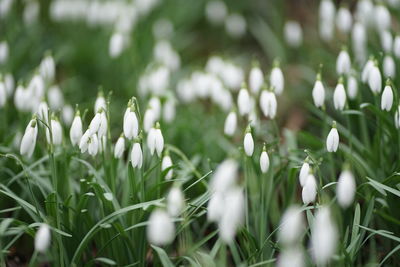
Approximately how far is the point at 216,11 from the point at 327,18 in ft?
7.09

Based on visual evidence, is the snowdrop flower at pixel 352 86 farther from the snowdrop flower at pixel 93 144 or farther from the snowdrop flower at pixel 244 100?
the snowdrop flower at pixel 93 144

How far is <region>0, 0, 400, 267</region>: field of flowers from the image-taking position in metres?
2.73

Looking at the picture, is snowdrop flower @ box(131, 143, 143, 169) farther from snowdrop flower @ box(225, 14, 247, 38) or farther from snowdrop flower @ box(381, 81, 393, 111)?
snowdrop flower @ box(225, 14, 247, 38)

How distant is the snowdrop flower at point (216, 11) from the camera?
22.2 ft

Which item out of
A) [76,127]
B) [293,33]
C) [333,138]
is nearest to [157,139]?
[76,127]

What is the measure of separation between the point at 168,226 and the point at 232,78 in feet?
9.04

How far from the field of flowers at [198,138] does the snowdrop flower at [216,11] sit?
2cm

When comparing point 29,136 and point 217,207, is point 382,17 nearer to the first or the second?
point 217,207

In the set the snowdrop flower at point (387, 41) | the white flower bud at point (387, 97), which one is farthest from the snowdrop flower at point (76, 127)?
the snowdrop flower at point (387, 41)

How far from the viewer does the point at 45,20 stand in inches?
267

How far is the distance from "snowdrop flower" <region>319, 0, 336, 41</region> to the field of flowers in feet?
0.05

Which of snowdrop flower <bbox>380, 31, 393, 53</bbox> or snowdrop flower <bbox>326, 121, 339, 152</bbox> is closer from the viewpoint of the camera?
snowdrop flower <bbox>326, 121, 339, 152</bbox>

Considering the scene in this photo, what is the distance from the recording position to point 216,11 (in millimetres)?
6754

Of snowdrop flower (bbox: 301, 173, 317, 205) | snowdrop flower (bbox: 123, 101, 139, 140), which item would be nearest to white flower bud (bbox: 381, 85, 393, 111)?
snowdrop flower (bbox: 301, 173, 317, 205)
